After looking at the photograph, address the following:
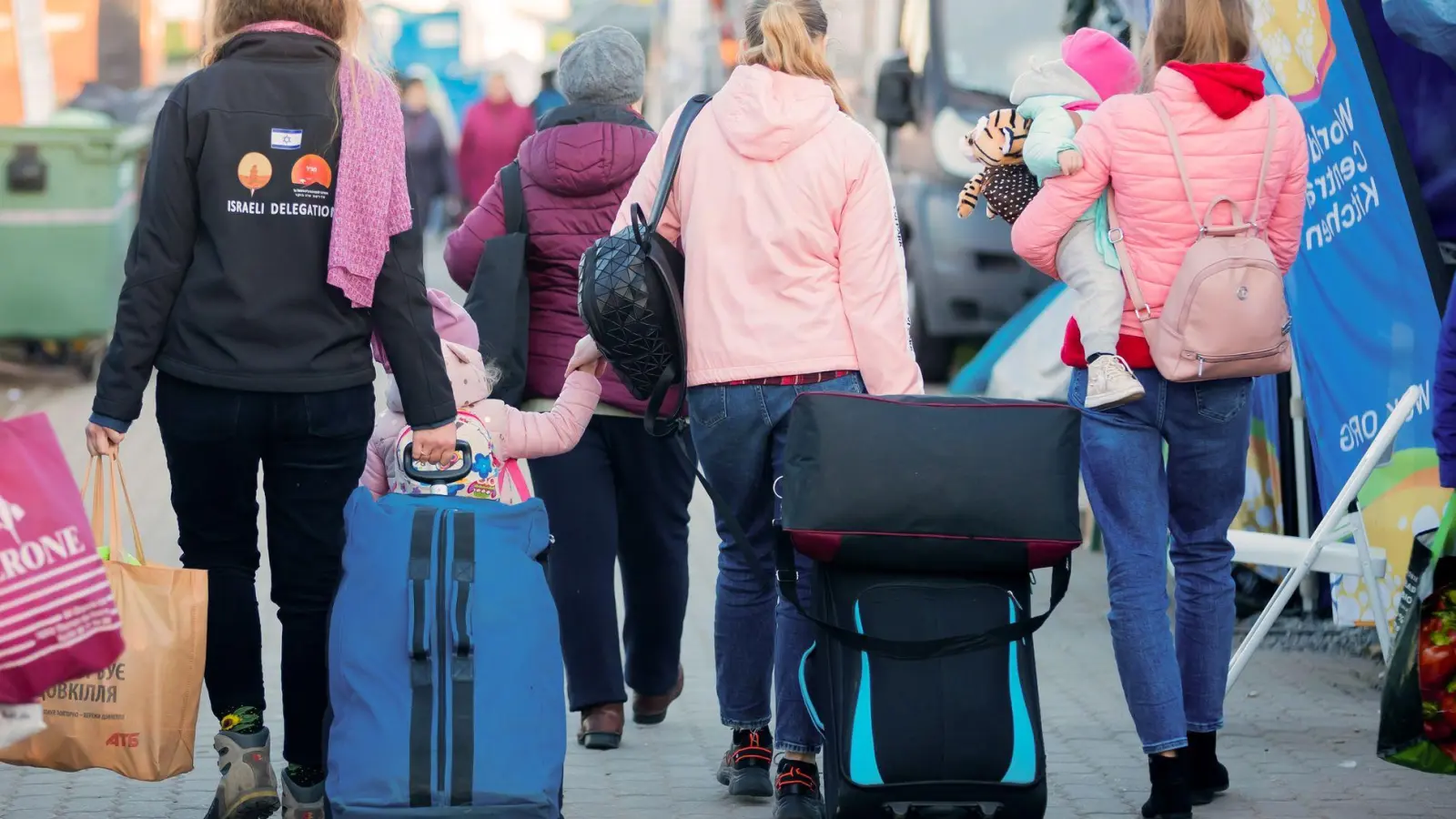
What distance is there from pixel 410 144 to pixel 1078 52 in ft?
61.4

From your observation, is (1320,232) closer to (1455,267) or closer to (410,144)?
(1455,267)

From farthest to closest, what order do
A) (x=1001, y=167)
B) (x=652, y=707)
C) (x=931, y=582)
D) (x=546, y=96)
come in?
(x=546, y=96)
(x=652, y=707)
(x=1001, y=167)
(x=931, y=582)

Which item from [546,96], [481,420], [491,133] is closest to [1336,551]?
[481,420]

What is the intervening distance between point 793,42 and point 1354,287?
2.40m

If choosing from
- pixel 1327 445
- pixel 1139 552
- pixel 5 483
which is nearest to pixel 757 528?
pixel 1139 552

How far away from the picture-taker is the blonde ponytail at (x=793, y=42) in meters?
4.44

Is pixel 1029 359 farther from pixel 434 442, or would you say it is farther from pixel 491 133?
pixel 491 133

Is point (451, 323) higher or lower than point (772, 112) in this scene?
lower

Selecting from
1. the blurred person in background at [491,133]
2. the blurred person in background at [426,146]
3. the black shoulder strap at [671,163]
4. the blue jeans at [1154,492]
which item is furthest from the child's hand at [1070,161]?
the blurred person in background at [426,146]

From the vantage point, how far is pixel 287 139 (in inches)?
160

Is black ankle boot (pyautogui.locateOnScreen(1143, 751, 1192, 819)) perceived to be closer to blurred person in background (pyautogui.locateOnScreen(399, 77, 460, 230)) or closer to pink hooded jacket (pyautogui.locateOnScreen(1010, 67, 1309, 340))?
pink hooded jacket (pyautogui.locateOnScreen(1010, 67, 1309, 340))

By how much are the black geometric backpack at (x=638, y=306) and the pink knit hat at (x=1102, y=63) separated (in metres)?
1.06

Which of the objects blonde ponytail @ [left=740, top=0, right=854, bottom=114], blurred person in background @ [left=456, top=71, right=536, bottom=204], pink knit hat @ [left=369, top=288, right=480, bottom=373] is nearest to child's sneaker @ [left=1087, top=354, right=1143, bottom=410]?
blonde ponytail @ [left=740, top=0, right=854, bottom=114]

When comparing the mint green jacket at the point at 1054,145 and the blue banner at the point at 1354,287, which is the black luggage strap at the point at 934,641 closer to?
the mint green jacket at the point at 1054,145
